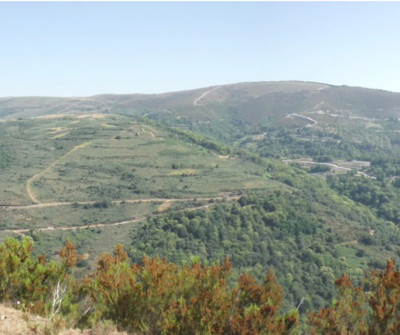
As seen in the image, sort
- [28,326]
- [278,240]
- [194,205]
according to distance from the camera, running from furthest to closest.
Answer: [194,205], [278,240], [28,326]

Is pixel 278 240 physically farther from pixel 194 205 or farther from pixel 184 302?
pixel 184 302

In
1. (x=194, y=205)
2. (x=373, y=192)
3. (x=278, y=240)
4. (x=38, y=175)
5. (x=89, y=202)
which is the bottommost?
(x=373, y=192)

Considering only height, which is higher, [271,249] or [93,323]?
[93,323]

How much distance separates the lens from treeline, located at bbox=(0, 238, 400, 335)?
45.6ft

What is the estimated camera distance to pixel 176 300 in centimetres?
1547

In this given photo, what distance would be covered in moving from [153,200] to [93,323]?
3212 inches

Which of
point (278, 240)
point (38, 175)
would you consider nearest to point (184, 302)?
point (278, 240)

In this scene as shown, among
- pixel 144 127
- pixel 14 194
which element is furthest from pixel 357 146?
pixel 14 194

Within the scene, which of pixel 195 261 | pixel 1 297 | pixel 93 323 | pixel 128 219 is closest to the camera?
pixel 93 323

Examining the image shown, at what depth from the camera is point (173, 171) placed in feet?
376

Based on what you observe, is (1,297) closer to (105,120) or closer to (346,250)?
(346,250)

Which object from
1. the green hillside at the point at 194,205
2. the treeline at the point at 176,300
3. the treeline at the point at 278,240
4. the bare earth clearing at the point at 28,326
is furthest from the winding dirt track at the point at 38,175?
the bare earth clearing at the point at 28,326

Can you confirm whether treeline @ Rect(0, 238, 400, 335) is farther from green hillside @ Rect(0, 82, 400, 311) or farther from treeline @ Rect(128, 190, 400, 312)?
green hillside @ Rect(0, 82, 400, 311)

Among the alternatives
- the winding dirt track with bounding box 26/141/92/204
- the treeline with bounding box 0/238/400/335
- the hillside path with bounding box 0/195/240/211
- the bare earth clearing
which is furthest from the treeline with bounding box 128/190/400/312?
the bare earth clearing
